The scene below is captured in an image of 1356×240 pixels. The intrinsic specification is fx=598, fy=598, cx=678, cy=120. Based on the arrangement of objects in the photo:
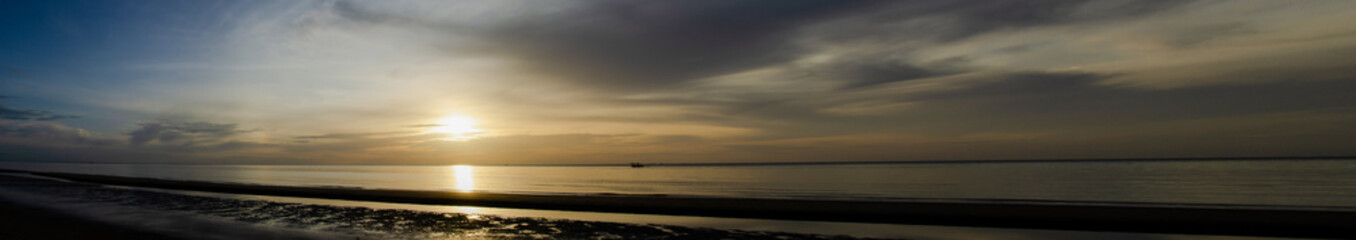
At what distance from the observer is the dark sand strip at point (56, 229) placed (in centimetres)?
1725

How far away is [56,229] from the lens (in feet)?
63.0

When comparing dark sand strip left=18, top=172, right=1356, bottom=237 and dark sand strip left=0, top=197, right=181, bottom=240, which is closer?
dark sand strip left=0, top=197, right=181, bottom=240

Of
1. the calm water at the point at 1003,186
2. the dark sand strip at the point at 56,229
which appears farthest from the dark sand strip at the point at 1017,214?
the calm water at the point at 1003,186

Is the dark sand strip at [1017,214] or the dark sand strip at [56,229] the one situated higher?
the dark sand strip at [56,229]

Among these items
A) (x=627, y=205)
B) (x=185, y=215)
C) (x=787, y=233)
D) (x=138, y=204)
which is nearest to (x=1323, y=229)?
(x=787, y=233)

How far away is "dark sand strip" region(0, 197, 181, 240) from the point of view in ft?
56.6

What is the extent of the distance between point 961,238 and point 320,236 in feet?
63.8

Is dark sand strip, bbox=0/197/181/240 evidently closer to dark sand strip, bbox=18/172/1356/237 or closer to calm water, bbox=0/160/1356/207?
dark sand strip, bbox=18/172/1356/237

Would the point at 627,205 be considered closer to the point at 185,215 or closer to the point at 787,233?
the point at 787,233

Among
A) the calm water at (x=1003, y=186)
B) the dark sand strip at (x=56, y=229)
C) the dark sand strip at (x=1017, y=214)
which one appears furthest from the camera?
the calm water at (x=1003, y=186)

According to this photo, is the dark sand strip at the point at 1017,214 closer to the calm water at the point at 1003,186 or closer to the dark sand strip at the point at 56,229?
the dark sand strip at the point at 56,229

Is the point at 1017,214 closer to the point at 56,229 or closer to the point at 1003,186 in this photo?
the point at 56,229

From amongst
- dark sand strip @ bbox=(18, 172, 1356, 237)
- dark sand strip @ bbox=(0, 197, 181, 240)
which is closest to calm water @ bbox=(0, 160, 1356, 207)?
dark sand strip @ bbox=(18, 172, 1356, 237)

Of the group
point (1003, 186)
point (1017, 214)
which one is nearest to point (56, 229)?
point (1017, 214)
